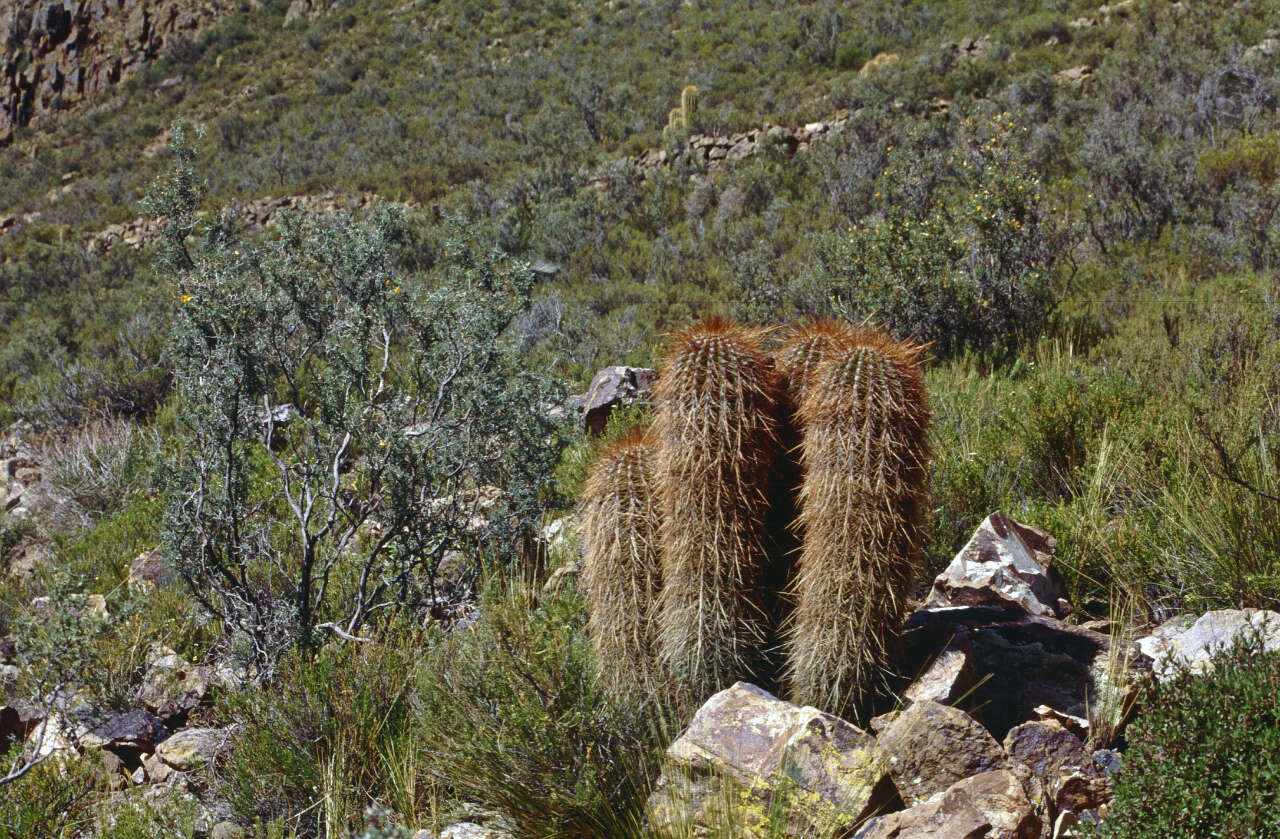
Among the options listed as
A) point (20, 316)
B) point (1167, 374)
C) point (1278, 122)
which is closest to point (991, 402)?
point (1167, 374)

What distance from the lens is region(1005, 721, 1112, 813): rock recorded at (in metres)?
2.71

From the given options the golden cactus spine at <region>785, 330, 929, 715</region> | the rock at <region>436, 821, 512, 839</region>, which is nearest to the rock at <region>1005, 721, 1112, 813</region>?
the golden cactus spine at <region>785, 330, 929, 715</region>

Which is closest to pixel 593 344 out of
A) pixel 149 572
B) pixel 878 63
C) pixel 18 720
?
pixel 149 572

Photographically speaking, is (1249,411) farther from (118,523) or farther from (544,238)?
(544,238)

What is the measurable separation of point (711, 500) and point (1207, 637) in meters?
1.85

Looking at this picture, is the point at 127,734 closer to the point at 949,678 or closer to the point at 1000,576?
the point at 949,678

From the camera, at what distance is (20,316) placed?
1764 centimetres

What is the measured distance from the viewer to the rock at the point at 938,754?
287 cm

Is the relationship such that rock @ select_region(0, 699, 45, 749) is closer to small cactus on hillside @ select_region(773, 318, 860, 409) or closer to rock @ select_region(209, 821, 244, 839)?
rock @ select_region(209, 821, 244, 839)

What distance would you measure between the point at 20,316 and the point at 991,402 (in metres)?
18.6

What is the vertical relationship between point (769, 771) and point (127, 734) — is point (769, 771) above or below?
above

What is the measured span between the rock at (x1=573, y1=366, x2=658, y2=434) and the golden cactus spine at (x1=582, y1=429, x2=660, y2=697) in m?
3.83

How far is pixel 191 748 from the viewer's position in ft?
14.2

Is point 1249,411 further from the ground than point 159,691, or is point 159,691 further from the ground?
point 1249,411
